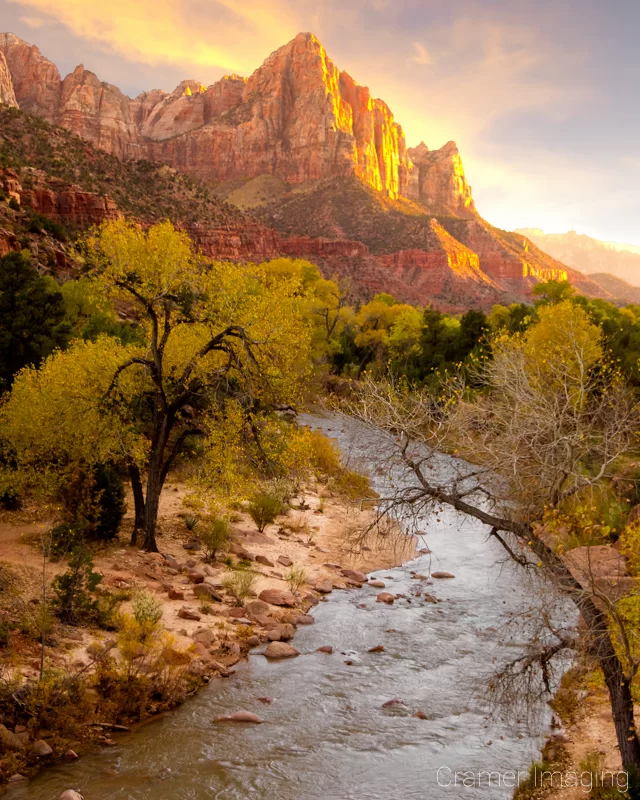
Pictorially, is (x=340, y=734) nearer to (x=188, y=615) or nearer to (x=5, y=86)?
(x=188, y=615)

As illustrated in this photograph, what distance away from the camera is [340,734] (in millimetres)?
10484

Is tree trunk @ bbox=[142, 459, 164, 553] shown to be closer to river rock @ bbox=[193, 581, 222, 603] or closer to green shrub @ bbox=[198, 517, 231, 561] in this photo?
green shrub @ bbox=[198, 517, 231, 561]

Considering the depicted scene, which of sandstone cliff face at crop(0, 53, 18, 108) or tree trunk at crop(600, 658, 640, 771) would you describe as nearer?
tree trunk at crop(600, 658, 640, 771)

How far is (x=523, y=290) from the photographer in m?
167

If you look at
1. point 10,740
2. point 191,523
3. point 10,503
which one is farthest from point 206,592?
point 10,503

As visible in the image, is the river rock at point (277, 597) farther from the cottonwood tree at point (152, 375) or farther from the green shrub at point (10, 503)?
the green shrub at point (10, 503)

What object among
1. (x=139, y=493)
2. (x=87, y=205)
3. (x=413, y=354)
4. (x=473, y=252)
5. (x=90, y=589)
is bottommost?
(x=90, y=589)

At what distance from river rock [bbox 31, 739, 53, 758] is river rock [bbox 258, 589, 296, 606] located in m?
7.37

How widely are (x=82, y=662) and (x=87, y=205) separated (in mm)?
59486

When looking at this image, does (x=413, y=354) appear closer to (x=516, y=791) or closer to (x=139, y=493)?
(x=139, y=493)

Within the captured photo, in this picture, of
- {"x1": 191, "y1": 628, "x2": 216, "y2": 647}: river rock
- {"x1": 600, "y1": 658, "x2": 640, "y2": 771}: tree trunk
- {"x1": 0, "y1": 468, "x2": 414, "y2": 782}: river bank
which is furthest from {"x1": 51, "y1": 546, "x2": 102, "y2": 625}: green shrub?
{"x1": 600, "y1": 658, "x2": 640, "y2": 771}: tree trunk

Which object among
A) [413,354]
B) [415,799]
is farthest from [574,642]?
[413,354]

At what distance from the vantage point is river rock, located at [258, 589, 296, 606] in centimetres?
1587

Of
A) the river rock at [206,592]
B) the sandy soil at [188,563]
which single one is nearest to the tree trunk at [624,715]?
the sandy soil at [188,563]
